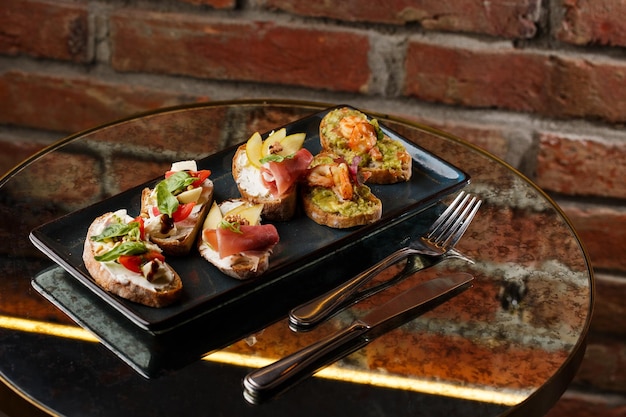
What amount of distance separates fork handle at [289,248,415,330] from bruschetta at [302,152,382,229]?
0.06 meters

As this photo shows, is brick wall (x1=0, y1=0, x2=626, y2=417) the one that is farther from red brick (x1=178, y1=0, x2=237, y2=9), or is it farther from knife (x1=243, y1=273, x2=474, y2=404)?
knife (x1=243, y1=273, x2=474, y2=404)

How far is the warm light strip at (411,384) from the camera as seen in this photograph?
0.79 meters

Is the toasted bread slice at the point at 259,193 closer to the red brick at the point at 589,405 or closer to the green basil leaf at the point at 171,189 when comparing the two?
the green basil leaf at the point at 171,189

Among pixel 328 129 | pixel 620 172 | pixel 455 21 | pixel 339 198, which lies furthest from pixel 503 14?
pixel 339 198

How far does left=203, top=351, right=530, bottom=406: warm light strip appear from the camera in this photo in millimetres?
791

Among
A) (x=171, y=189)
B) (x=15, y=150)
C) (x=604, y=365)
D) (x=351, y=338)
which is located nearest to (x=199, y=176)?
(x=171, y=189)

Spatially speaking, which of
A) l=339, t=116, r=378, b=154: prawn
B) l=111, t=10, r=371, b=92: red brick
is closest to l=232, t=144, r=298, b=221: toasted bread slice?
l=339, t=116, r=378, b=154: prawn

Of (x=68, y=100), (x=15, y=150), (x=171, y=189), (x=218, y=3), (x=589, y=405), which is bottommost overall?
(x=589, y=405)

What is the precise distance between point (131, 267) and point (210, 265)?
0.30 feet

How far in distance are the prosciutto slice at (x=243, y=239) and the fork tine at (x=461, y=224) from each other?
20 centimetres

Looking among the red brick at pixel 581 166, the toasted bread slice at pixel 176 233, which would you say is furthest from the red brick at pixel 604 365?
the toasted bread slice at pixel 176 233

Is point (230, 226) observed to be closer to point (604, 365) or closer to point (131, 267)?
point (131, 267)

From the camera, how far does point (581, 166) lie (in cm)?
152

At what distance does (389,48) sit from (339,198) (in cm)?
58
